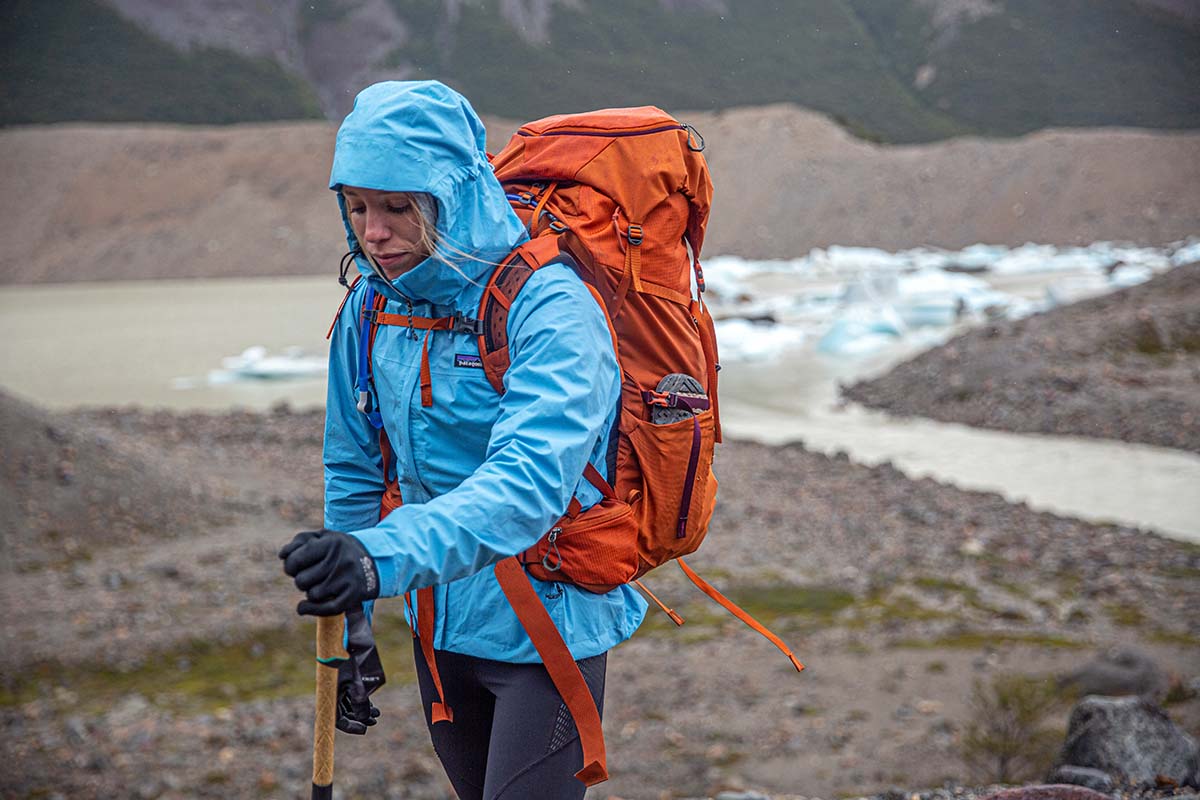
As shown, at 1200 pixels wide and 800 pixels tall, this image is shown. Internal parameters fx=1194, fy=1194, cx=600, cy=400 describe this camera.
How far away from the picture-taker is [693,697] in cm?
530

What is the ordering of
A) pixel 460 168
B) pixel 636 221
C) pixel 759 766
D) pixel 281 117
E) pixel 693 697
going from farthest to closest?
pixel 281 117, pixel 693 697, pixel 759 766, pixel 636 221, pixel 460 168

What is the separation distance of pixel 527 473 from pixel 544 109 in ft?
198

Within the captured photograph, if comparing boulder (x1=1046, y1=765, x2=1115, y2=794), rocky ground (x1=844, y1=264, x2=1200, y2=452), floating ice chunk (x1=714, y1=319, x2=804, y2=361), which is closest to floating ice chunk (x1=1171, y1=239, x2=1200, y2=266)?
rocky ground (x1=844, y1=264, x2=1200, y2=452)

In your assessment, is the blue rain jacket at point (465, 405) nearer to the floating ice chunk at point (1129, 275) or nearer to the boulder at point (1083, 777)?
the boulder at point (1083, 777)

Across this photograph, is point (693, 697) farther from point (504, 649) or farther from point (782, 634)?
point (504, 649)

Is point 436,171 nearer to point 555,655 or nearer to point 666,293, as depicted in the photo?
point 666,293

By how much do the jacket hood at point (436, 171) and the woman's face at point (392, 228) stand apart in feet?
0.07

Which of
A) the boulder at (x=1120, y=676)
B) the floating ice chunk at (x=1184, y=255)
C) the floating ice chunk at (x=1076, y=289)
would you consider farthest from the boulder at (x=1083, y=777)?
the floating ice chunk at (x=1184, y=255)

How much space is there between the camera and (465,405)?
159 centimetres

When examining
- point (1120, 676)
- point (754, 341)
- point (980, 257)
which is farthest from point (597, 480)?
point (980, 257)

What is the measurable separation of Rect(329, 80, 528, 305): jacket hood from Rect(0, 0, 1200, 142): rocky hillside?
44165 millimetres

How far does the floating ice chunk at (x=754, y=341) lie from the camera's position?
17.6m

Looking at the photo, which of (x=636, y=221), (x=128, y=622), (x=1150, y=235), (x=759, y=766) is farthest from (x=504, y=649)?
(x=1150, y=235)

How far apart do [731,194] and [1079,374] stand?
98.5 feet
